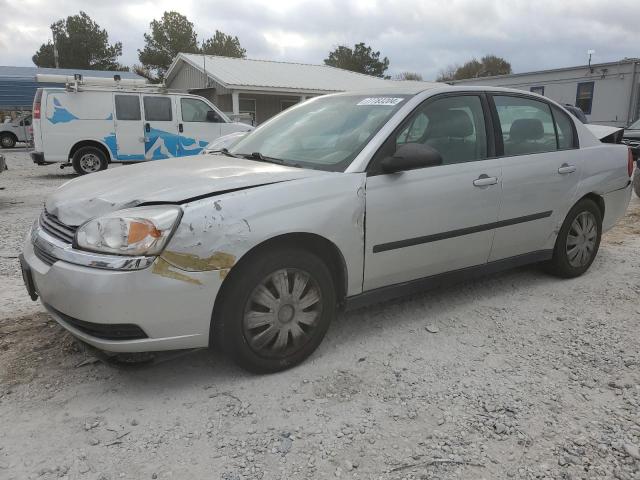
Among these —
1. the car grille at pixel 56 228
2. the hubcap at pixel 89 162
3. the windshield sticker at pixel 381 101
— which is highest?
the windshield sticker at pixel 381 101

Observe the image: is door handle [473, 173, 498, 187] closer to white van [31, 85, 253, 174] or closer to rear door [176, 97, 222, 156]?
rear door [176, 97, 222, 156]

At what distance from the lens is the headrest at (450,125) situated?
355 centimetres

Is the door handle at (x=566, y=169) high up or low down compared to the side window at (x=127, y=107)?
down

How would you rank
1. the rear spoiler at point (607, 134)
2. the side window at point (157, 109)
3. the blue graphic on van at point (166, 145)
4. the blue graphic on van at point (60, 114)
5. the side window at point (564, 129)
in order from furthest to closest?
the blue graphic on van at point (166, 145) → the side window at point (157, 109) → the blue graphic on van at point (60, 114) → the rear spoiler at point (607, 134) → the side window at point (564, 129)

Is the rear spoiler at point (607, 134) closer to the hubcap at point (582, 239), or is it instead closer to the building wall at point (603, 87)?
the hubcap at point (582, 239)

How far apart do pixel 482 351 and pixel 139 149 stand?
10588 millimetres

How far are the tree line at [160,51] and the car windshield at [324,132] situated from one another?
43152 mm

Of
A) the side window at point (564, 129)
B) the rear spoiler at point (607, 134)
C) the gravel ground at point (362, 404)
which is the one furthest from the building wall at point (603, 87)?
the gravel ground at point (362, 404)

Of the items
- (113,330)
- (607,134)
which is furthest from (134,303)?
(607,134)

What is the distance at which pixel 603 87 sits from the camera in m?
18.9

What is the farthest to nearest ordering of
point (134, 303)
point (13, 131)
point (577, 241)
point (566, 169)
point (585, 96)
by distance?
point (13, 131) → point (585, 96) → point (577, 241) → point (566, 169) → point (134, 303)

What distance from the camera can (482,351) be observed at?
10.7 feet

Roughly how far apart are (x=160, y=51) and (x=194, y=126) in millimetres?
39528

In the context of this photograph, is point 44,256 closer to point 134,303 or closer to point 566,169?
point 134,303
